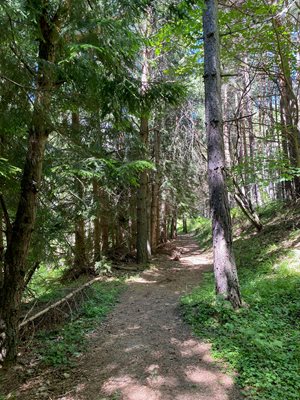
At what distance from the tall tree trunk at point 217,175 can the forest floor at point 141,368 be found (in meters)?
1.15

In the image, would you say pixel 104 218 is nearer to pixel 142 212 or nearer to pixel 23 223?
pixel 142 212

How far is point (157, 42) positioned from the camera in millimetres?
8383

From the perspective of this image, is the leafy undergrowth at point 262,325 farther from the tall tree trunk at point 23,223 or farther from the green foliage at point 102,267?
the green foliage at point 102,267

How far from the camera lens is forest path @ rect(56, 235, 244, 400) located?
3.56 meters

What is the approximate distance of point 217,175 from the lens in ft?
19.2

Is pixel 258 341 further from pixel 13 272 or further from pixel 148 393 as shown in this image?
pixel 13 272

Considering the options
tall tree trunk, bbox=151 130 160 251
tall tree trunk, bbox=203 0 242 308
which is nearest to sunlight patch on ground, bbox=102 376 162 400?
tall tree trunk, bbox=203 0 242 308

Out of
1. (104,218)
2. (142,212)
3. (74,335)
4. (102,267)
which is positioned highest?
(142,212)

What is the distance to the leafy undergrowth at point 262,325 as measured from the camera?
3535mm

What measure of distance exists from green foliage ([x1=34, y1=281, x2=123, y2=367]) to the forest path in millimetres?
215

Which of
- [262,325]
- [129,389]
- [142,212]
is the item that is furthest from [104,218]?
[129,389]

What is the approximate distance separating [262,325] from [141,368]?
206 cm

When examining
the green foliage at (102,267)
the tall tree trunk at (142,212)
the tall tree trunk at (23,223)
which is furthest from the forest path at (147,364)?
the tall tree trunk at (142,212)

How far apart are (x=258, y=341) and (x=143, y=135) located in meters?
8.69
